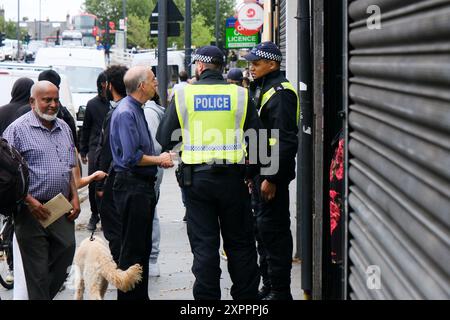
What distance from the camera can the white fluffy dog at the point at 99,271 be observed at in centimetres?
680

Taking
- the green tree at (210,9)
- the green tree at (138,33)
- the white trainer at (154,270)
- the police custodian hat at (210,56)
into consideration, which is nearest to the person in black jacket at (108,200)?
the white trainer at (154,270)

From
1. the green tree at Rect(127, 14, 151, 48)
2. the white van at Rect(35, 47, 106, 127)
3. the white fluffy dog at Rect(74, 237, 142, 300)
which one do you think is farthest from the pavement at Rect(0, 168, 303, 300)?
the green tree at Rect(127, 14, 151, 48)

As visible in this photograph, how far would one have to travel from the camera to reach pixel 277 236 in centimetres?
708

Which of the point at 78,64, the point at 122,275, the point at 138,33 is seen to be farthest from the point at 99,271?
the point at 138,33

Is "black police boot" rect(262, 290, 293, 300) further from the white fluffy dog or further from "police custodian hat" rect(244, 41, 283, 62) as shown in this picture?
"police custodian hat" rect(244, 41, 283, 62)

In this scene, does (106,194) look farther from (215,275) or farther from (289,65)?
(289,65)

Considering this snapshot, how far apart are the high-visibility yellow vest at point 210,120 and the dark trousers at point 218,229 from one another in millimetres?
146

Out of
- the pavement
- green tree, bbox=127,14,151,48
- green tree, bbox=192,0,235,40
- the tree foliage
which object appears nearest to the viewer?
the pavement

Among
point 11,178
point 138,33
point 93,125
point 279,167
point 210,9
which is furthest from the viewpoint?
point 210,9

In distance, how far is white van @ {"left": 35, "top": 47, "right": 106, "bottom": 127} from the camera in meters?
28.0

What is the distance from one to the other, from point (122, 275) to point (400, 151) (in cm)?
364

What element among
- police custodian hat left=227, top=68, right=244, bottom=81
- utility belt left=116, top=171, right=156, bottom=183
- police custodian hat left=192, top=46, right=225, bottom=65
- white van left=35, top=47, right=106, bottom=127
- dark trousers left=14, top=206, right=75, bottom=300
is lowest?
dark trousers left=14, top=206, right=75, bottom=300

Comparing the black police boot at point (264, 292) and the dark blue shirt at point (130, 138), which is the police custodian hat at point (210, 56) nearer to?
the dark blue shirt at point (130, 138)

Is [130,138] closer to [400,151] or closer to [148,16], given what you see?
[400,151]
